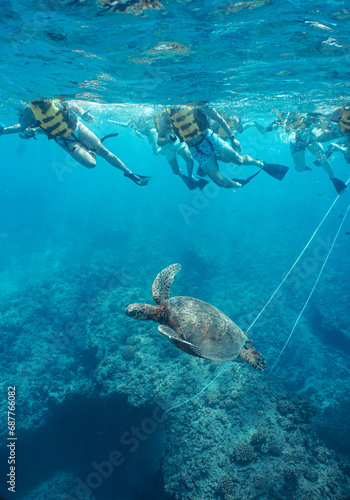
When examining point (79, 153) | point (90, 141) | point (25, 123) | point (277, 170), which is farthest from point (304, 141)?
point (25, 123)

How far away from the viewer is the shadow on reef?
808 cm

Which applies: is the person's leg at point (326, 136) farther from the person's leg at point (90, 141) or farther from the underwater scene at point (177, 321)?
the person's leg at point (90, 141)

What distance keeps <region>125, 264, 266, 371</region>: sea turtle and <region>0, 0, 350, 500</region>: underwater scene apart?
1.5 inches

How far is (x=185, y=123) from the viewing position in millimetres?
7824

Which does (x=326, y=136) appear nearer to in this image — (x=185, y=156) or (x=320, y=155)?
(x=320, y=155)

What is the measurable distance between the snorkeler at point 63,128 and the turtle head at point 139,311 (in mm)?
5226

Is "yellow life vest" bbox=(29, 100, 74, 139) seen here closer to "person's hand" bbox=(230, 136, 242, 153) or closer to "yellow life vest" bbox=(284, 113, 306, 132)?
"person's hand" bbox=(230, 136, 242, 153)

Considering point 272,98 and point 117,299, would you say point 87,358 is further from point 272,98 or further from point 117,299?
point 272,98

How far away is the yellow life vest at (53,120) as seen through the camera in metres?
7.07

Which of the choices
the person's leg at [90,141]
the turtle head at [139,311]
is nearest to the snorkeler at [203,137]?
the person's leg at [90,141]

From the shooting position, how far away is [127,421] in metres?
8.38

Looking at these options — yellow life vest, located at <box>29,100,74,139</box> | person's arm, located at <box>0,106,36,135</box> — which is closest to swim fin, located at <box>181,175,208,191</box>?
yellow life vest, located at <box>29,100,74,139</box>

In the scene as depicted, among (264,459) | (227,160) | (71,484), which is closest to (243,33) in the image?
(227,160)

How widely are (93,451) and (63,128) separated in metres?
11.1
